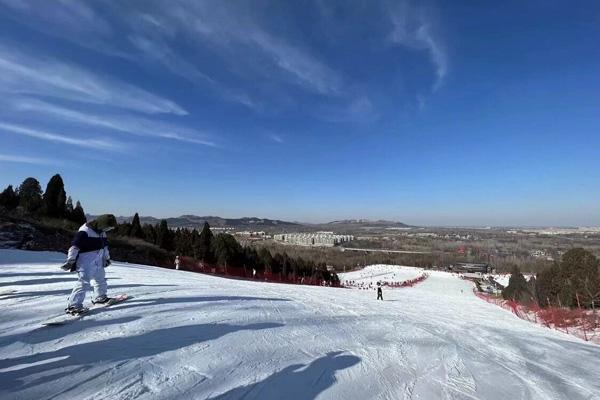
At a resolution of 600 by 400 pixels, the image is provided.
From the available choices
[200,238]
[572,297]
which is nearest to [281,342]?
[572,297]

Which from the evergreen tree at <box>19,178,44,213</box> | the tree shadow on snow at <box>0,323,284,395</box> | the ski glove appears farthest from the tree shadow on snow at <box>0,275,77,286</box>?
the evergreen tree at <box>19,178,44,213</box>

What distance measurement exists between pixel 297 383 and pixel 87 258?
4.26 meters

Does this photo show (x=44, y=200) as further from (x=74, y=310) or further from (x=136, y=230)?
(x=74, y=310)

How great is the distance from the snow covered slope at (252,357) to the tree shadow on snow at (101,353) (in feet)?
0.05

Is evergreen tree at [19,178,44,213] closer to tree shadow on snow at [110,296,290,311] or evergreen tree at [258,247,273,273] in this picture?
evergreen tree at [258,247,273,273]

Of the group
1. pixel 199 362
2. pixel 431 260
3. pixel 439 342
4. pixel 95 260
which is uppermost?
pixel 95 260

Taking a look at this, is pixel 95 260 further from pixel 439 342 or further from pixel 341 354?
pixel 439 342

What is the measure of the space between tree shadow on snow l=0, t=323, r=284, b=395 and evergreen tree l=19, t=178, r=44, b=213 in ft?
125

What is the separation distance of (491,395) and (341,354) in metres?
1.93

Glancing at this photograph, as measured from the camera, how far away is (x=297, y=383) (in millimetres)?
4406

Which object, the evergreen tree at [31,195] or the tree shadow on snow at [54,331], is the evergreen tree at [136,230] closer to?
the evergreen tree at [31,195]

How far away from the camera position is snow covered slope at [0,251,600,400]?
13.4 ft

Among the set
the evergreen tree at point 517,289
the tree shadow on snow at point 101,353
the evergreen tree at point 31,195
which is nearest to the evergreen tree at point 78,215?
the evergreen tree at point 31,195

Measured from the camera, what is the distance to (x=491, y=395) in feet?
15.8
